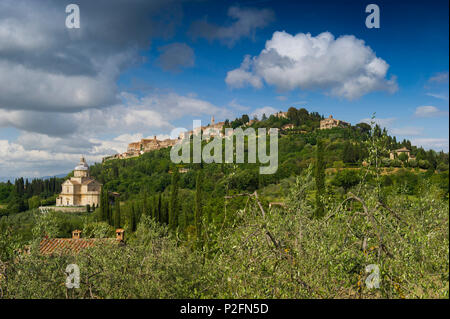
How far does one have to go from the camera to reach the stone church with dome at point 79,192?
56.4m

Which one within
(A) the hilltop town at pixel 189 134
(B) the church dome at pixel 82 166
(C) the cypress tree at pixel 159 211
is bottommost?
(C) the cypress tree at pixel 159 211

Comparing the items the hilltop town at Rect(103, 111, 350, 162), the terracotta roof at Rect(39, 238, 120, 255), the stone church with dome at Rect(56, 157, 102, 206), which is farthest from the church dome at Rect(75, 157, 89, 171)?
the terracotta roof at Rect(39, 238, 120, 255)

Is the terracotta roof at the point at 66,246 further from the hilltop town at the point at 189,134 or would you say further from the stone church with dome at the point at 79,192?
the hilltop town at the point at 189,134

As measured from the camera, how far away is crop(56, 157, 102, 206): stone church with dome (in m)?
56.4

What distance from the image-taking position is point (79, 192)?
58344mm

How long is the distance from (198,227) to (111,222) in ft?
56.9

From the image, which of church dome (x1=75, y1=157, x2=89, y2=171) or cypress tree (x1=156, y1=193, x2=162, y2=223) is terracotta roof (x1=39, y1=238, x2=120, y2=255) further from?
church dome (x1=75, y1=157, x2=89, y2=171)

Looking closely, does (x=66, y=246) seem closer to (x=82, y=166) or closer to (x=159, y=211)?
(x=159, y=211)

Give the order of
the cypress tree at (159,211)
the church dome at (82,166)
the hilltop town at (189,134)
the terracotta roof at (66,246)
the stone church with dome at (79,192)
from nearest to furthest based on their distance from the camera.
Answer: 1. the terracotta roof at (66,246)
2. the cypress tree at (159,211)
3. the stone church with dome at (79,192)
4. the church dome at (82,166)
5. the hilltop town at (189,134)

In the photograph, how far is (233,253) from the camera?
4.36 metres

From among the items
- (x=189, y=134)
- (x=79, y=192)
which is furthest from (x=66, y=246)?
(x=189, y=134)

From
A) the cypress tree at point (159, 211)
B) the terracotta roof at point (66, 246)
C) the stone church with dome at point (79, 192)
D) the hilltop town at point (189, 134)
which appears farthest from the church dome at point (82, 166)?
the terracotta roof at point (66, 246)
